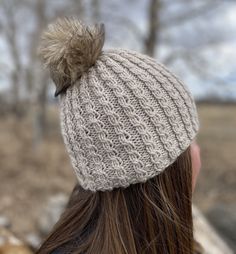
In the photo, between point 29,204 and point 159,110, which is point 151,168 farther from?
point 29,204

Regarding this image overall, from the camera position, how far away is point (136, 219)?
171 centimetres

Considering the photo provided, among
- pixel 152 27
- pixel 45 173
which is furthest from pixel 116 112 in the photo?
pixel 152 27

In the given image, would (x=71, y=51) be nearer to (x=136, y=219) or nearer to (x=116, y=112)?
(x=116, y=112)

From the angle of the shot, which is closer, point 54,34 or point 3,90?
point 54,34

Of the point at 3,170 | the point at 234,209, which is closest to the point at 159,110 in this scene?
the point at 234,209

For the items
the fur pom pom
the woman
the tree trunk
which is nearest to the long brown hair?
the woman

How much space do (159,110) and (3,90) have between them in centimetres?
1600

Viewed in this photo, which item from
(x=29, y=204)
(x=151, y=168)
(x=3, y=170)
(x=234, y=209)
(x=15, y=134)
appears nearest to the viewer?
(x=151, y=168)

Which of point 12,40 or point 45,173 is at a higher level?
point 12,40

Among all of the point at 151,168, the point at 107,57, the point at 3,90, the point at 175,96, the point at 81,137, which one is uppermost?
the point at 3,90

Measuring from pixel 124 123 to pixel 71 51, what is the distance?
35 centimetres

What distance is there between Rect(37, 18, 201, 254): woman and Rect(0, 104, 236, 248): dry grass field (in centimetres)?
468

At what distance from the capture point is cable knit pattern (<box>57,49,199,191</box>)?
1714mm

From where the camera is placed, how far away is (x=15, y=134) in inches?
559
